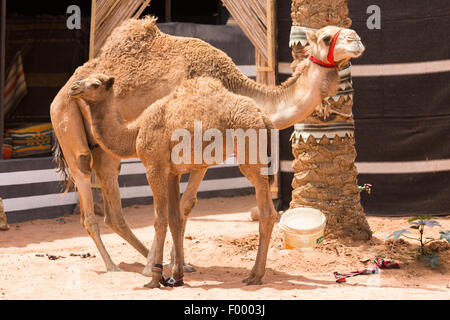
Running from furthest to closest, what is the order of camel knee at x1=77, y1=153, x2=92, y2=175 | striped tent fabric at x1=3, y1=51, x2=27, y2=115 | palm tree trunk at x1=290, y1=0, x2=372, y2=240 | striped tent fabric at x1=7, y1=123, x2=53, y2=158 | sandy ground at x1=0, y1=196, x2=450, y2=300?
1. striped tent fabric at x1=3, y1=51, x2=27, y2=115
2. striped tent fabric at x1=7, y1=123, x2=53, y2=158
3. palm tree trunk at x1=290, y1=0, x2=372, y2=240
4. camel knee at x1=77, y1=153, x2=92, y2=175
5. sandy ground at x1=0, y1=196, x2=450, y2=300

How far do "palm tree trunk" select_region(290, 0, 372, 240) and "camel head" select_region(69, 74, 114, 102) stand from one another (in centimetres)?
273

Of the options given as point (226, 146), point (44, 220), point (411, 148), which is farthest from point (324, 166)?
point (44, 220)

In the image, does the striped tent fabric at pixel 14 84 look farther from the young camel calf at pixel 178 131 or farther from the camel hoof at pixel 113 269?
the young camel calf at pixel 178 131

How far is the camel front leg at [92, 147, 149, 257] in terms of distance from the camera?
24.6ft

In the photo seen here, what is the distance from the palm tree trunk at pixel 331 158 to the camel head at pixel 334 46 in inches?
70.8

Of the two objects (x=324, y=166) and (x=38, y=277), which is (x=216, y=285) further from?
(x=324, y=166)

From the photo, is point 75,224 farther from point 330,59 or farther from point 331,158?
point 330,59

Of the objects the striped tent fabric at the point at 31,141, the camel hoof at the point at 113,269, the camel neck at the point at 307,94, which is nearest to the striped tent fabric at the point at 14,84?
the striped tent fabric at the point at 31,141

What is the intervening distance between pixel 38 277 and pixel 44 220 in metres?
4.40

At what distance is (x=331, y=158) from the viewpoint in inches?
312

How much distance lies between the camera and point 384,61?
10.4 m

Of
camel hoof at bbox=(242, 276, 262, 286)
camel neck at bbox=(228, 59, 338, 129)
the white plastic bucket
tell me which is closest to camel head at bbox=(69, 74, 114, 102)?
camel neck at bbox=(228, 59, 338, 129)

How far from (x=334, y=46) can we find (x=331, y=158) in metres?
2.22

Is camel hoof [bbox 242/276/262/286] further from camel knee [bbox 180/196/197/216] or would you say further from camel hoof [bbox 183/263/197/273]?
camel knee [bbox 180/196/197/216]
